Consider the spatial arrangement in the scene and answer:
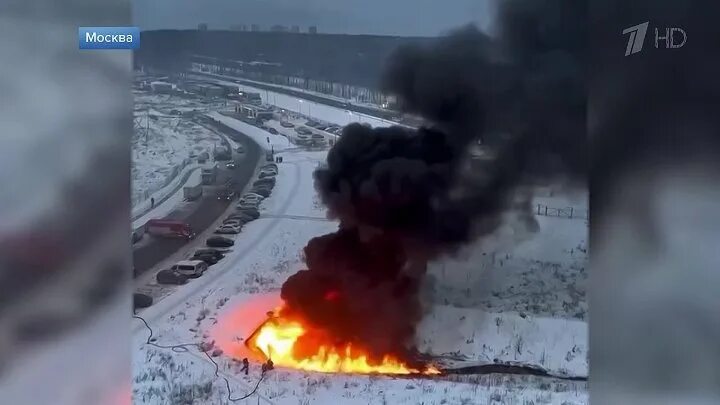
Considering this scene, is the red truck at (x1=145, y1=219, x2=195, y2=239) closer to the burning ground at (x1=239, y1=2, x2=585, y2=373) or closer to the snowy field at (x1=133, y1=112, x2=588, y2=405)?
the snowy field at (x1=133, y1=112, x2=588, y2=405)

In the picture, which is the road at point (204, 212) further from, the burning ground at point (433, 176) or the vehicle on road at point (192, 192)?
A: the burning ground at point (433, 176)

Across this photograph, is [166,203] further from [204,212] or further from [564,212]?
[564,212]

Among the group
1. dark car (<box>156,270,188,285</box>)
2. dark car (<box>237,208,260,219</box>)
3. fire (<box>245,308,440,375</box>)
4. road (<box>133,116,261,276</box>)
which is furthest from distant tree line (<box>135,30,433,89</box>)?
fire (<box>245,308,440,375</box>)

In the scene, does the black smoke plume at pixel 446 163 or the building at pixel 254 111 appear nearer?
the black smoke plume at pixel 446 163

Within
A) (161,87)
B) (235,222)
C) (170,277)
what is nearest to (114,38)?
(161,87)

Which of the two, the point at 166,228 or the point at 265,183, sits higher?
the point at 265,183

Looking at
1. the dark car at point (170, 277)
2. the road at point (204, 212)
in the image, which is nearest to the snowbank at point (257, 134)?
the road at point (204, 212)

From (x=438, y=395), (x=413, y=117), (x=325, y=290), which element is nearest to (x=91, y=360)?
(x=325, y=290)
